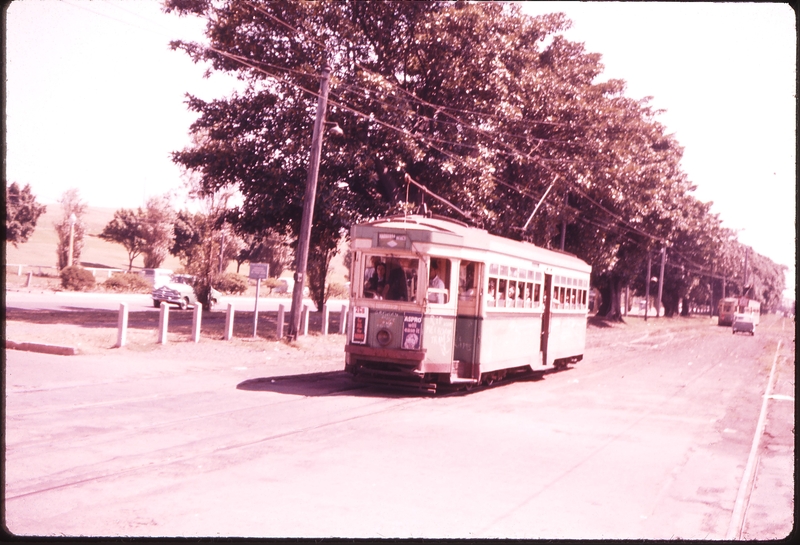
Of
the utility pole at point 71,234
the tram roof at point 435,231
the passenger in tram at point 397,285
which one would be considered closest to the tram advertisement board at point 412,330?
the passenger in tram at point 397,285

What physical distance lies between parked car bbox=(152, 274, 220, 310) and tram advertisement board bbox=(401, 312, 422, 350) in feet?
80.0

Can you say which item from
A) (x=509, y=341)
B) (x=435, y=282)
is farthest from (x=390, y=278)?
(x=509, y=341)

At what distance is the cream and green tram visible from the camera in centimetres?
1365

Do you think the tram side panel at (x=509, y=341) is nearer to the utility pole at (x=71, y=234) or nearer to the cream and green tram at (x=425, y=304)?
the cream and green tram at (x=425, y=304)

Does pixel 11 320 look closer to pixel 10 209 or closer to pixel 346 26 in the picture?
pixel 346 26

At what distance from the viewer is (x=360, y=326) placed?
14.0 m

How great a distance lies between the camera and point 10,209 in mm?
67312

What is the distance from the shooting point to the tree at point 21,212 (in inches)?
2665

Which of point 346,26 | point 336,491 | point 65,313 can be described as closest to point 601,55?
point 346,26

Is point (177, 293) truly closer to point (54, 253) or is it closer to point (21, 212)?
point (21, 212)

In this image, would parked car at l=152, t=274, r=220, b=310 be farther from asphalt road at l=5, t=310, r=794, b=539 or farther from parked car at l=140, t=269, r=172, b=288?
asphalt road at l=5, t=310, r=794, b=539

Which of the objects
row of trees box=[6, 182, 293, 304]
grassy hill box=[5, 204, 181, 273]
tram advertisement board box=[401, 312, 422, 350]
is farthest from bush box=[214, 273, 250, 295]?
tram advertisement board box=[401, 312, 422, 350]

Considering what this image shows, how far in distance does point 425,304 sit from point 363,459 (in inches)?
216

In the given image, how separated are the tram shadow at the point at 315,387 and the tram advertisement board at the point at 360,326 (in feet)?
3.15
